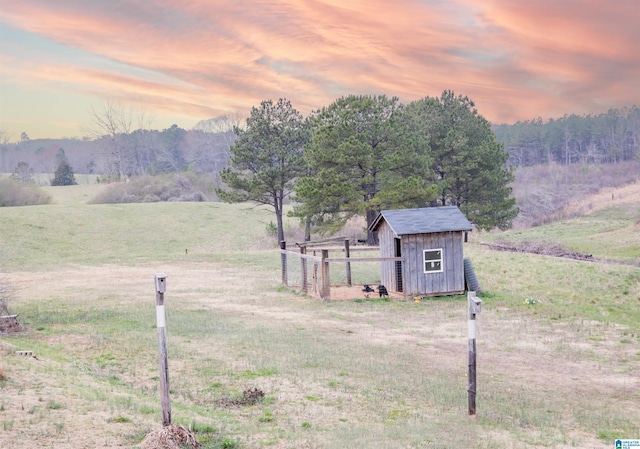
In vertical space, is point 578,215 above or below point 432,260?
above

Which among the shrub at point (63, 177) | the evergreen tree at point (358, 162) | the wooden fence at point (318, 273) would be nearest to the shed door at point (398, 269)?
the wooden fence at point (318, 273)

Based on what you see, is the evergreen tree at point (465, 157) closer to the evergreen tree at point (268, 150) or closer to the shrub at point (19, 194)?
the evergreen tree at point (268, 150)

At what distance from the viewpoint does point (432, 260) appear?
27.2m

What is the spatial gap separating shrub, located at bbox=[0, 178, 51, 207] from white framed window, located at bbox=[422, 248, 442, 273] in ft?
213

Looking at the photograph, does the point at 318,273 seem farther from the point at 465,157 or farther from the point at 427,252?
the point at 465,157

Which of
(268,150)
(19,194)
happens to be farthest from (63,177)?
(268,150)

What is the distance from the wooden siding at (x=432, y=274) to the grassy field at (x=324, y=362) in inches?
43.2

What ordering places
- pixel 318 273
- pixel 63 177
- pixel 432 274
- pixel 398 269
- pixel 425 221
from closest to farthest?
1. pixel 432 274
2. pixel 425 221
3. pixel 398 269
4. pixel 318 273
5. pixel 63 177

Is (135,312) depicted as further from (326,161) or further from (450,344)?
(326,161)

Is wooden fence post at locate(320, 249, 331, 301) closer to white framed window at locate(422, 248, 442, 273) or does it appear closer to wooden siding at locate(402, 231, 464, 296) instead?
wooden siding at locate(402, 231, 464, 296)

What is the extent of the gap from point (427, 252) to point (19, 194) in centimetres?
6569

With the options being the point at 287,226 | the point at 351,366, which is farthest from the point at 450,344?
the point at 287,226

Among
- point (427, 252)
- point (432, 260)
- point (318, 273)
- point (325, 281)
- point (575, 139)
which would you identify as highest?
point (575, 139)

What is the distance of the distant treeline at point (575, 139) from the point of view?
146m
